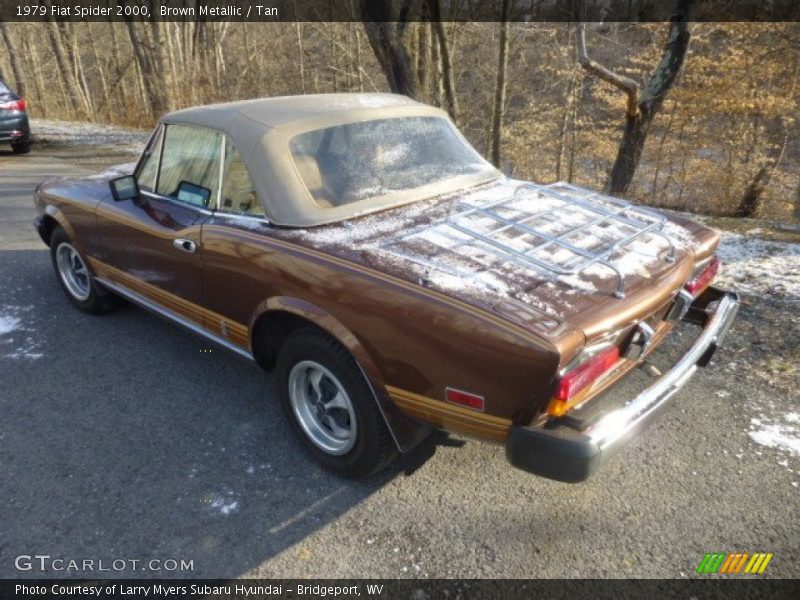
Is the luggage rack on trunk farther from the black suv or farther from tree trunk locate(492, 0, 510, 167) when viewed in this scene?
the black suv

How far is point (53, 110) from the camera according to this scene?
22.1m

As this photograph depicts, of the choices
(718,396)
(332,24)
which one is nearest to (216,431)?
(718,396)

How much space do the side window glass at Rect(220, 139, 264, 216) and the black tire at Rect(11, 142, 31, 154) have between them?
37.1 feet

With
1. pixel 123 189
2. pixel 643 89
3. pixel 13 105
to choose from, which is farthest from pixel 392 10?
pixel 13 105

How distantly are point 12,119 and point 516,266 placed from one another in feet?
41.0

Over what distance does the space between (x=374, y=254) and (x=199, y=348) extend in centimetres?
201

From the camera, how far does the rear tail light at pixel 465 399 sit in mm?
1984

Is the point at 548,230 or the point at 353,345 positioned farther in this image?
the point at 548,230

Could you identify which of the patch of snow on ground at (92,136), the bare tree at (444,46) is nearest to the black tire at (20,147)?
the patch of snow on ground at (92,136)

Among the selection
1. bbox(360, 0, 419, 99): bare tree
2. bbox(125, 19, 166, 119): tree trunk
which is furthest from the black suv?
bbox(360, 0, 419, 99): bare tree

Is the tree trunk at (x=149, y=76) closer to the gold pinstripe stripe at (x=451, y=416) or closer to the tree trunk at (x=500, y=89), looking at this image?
the tree trunk at (x=500, y=89)

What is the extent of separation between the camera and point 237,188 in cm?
283

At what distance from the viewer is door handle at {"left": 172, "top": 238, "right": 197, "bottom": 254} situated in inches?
114
